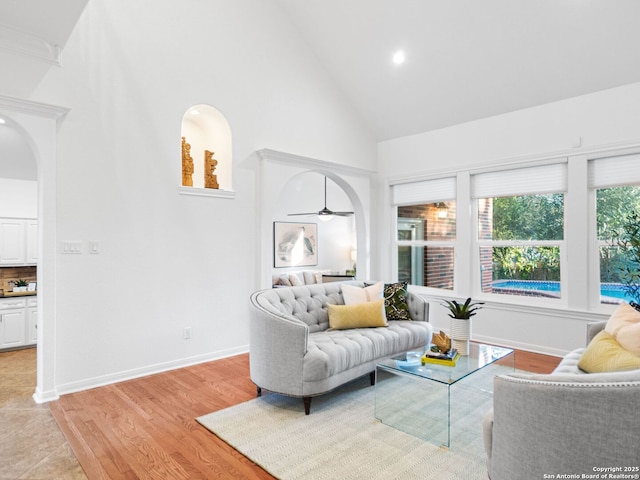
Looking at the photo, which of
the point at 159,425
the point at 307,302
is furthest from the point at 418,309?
the point at 159,425

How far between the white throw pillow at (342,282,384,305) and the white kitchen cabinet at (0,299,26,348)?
4.10m

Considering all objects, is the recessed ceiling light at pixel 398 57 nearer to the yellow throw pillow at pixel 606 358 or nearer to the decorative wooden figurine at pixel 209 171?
the decorative wooden figurine at pixel 209 171

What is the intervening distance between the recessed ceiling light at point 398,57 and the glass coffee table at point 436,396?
344 cm

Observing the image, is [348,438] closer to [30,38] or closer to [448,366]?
[448,366]

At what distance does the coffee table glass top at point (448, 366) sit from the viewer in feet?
9.05

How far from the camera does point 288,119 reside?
521 cm

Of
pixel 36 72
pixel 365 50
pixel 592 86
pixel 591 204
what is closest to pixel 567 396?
pixel 591 204

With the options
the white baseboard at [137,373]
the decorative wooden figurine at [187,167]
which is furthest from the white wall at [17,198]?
the white baseboard at [137,373]

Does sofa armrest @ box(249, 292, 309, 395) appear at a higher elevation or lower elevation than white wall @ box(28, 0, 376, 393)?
lower

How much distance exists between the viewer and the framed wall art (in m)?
7.96

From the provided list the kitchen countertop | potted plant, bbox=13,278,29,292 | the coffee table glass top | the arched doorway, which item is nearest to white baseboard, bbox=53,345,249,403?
the arched doorway

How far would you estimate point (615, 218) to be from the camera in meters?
4.27

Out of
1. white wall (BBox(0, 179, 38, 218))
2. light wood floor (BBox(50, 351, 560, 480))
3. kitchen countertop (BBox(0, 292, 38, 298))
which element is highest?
white wall (BBox(0, 179, 38, 218))

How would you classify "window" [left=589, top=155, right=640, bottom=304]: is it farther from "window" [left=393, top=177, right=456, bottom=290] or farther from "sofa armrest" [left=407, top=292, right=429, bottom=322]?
"sofa armrest" [left=407, top=292, right=429, bottom=322]
